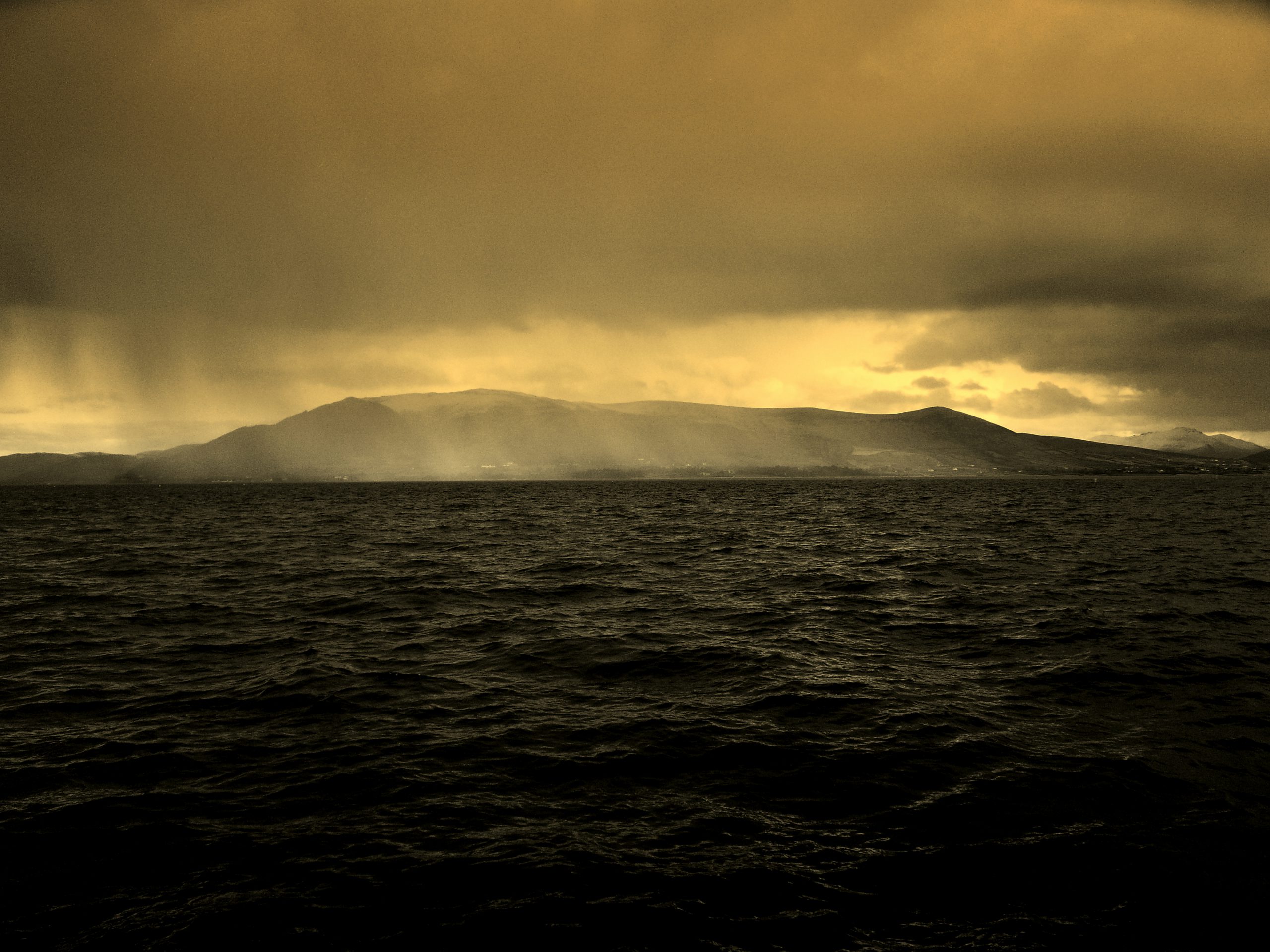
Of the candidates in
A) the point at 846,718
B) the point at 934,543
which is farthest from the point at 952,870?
the point at 934,543

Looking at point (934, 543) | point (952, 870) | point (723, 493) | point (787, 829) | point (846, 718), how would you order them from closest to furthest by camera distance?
point (952, 870), point (787, 829), point (846, 718), point (934, 543), point (723, 493)

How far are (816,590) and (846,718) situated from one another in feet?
52.6

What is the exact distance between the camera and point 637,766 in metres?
12.7

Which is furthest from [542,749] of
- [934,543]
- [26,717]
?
[934,543]

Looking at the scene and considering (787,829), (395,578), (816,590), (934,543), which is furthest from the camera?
(934,543)

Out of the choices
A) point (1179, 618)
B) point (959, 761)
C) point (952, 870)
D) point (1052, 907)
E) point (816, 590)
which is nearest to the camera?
point (1052, 907)

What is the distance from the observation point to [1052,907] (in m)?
8.71

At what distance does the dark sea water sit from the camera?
28.2ft

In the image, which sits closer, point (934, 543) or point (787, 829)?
point (787, 829)

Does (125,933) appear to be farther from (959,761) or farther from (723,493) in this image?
(723,493)

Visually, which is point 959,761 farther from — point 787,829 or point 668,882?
point 668,882

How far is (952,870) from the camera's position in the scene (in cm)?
944

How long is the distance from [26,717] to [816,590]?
25.3 metres

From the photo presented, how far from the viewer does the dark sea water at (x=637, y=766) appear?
28.2 ft
